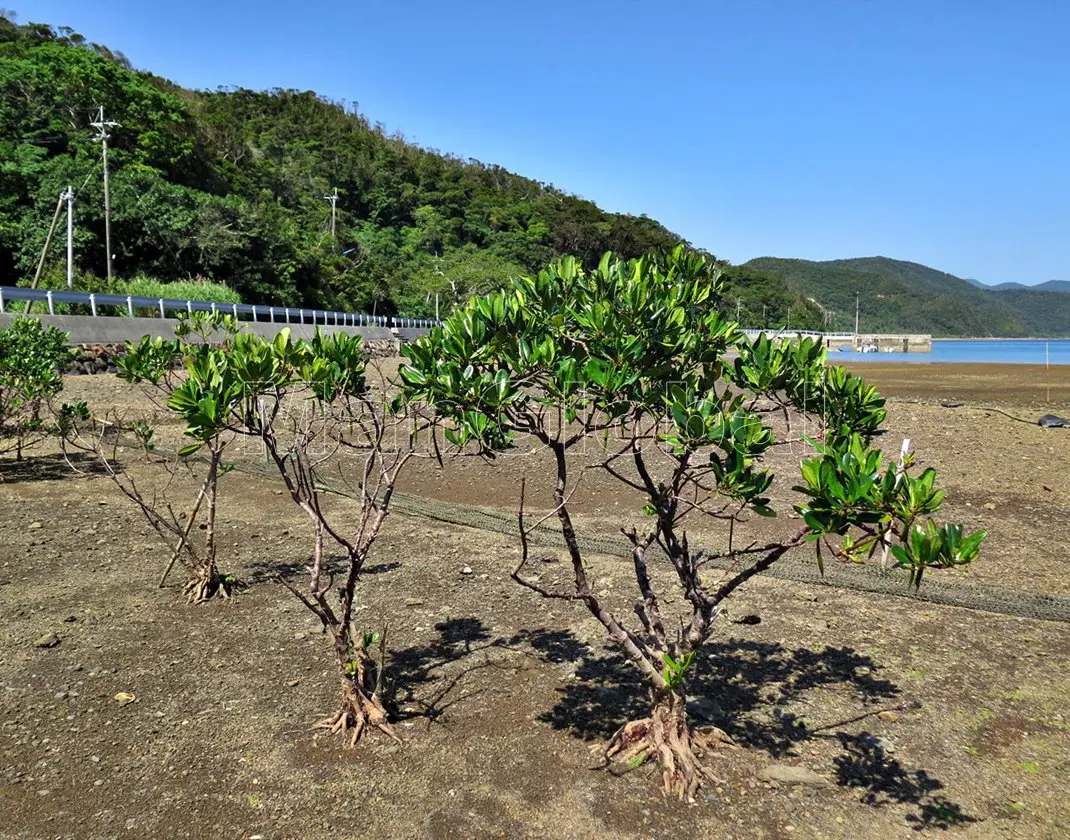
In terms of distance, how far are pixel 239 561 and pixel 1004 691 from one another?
5.45 m

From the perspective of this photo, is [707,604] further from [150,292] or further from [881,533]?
[150,292]

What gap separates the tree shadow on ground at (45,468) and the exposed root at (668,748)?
739cm

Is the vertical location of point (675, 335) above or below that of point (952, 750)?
above

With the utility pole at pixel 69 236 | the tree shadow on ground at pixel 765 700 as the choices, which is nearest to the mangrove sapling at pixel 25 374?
the tree shadow on ground at pixel 765 700

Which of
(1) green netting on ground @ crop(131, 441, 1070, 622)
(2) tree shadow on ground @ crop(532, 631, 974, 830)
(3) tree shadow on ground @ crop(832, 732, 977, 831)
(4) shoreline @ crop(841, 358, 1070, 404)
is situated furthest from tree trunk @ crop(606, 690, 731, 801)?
(4) shoreline @ crop(841, 358, 1070, 404)

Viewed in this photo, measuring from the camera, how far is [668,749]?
131 inches

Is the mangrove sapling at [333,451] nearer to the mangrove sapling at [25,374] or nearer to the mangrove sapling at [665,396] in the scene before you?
the mangrove sapling at [665,396]

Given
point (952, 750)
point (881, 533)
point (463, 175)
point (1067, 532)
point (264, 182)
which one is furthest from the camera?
point (463, 175)

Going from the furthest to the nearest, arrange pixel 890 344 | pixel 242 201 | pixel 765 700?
pixel 890 344
pixel 242 201
pixel 765 700

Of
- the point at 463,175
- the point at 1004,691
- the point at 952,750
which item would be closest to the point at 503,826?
the point at 952,750

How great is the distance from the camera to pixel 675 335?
2930mm

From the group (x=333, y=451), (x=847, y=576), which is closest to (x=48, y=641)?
(x=333, y=451)

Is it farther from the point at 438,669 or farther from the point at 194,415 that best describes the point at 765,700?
the point at 194,415

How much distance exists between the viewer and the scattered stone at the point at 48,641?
4605mm
